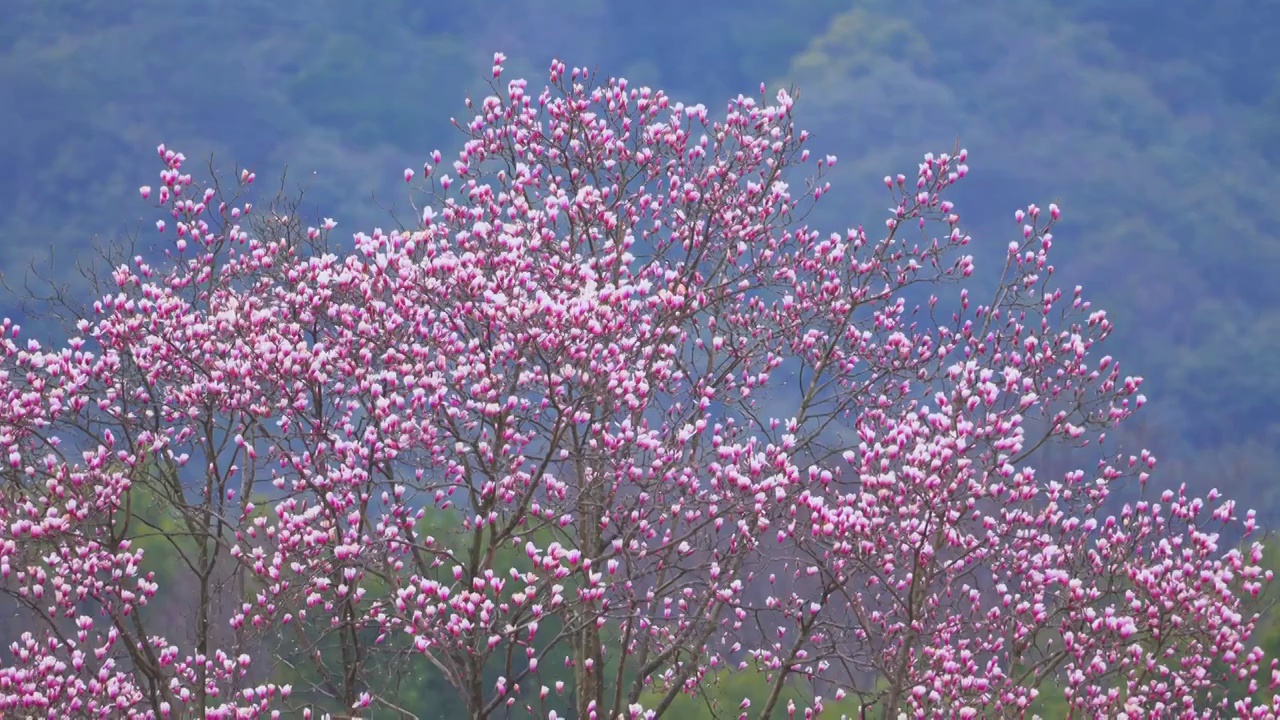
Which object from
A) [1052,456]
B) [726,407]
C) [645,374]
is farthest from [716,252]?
[1052,456]

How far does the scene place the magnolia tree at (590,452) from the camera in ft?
27.0

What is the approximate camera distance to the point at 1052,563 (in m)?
10.0

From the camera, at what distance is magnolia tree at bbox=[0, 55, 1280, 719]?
8.22 metres

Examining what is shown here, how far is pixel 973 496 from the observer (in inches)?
317

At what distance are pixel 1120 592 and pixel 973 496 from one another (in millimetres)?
1670

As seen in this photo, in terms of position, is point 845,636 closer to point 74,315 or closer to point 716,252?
point 716,252

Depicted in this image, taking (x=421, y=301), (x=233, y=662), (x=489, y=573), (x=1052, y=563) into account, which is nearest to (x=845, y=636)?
(x=1052, y=563)

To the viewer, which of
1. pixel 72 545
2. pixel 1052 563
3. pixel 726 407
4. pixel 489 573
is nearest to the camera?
pixel 489 573

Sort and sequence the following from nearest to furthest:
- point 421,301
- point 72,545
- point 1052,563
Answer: point 421,301 < point 72,545 < point 1052,563

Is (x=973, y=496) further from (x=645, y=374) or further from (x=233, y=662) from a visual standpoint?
(x=233, y=662)

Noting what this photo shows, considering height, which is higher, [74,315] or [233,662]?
[74,315]

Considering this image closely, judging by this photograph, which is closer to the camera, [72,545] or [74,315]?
[72,545]

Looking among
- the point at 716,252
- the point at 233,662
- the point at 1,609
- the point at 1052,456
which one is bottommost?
the point at 233,662

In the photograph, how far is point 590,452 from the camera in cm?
921
